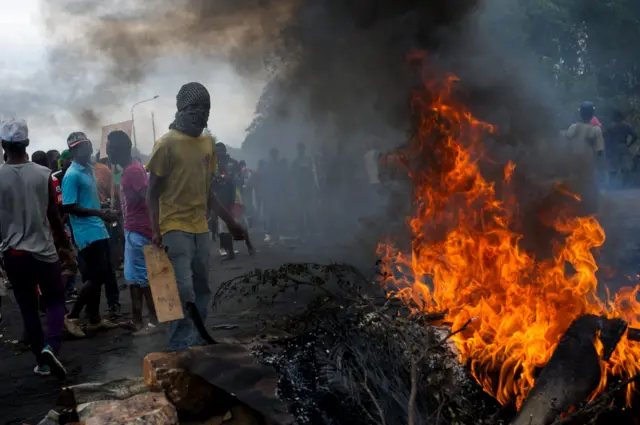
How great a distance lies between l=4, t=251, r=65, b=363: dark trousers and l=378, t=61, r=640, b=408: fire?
3089 mm

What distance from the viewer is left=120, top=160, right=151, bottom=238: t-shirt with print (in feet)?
21.7

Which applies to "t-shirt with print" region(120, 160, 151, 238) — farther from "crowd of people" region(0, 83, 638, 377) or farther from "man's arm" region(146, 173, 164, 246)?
"man's arm" region(146, 173, 164, 246)

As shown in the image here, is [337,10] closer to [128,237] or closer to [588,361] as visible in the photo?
[128,237]

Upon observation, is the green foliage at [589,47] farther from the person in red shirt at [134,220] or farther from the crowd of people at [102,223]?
the crowd of people at [102,223]

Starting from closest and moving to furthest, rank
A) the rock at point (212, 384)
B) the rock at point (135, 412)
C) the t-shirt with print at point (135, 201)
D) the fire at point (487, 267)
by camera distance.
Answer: the rock at point (135, 412) < the rock at point (212, 384) < the fire at point (487, 267) < the t-shirt with print at point (135, 201)

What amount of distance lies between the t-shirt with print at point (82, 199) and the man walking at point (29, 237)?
56.2 inches

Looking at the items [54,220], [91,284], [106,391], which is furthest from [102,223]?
[106,391]

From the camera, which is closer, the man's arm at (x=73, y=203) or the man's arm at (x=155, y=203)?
the man's arm at (x=155, y=203)

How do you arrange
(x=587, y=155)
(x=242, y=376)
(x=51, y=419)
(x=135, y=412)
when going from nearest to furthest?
(x=135, y=412), (x=51, y=419), (x=242, y=376), (x=587, y=155)

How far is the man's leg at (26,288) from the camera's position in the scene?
5340 mm

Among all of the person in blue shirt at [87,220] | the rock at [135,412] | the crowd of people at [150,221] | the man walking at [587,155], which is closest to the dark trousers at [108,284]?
the person in blue shirt at [87,220]

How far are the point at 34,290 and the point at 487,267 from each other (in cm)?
428

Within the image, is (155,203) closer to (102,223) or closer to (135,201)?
(135,201)

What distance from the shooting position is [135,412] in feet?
12.8
